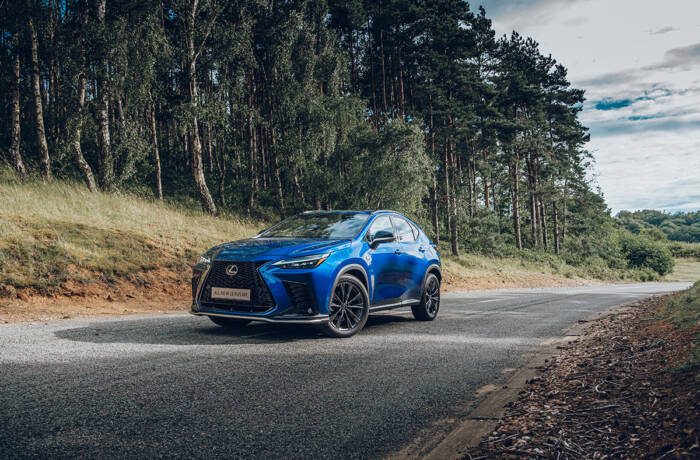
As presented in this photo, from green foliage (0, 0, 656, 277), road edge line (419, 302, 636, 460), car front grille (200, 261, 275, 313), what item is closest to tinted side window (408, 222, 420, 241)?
road edge line (419, 302, 636, 460)

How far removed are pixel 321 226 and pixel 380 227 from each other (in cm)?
100

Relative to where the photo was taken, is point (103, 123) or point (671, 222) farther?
point (671, 222)

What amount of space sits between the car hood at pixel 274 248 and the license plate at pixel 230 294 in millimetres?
400

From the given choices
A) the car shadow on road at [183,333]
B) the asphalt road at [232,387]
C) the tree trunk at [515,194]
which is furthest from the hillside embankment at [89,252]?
the tree trunk at [515,194]

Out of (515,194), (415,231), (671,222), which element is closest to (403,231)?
(415,231)

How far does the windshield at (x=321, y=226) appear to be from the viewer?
24.2 feet

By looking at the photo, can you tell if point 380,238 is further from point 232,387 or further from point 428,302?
point 232,387

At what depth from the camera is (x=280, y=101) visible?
27.7m

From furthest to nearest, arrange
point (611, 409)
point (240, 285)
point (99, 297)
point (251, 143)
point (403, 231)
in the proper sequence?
point (251, 143) → point (99, 297) → point (403, 231) → point (240, 285) → point (611, 409)

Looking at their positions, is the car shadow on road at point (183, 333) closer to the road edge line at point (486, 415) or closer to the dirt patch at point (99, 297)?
the dirt patch at point (99, 297)

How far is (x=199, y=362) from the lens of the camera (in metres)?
5.12

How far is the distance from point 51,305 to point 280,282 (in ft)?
20.2

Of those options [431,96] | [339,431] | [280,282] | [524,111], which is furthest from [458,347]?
[524,111]

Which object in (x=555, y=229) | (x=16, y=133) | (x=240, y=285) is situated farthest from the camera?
(x=555, y=229)
